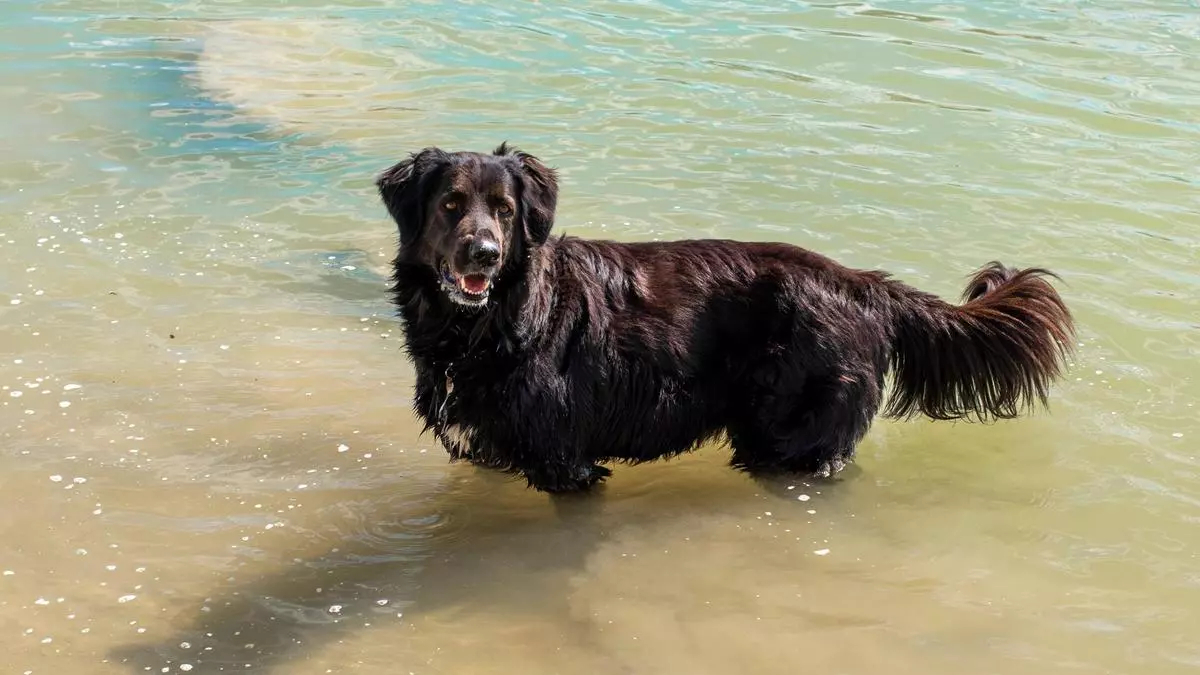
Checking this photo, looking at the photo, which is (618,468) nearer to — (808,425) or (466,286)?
(808,425)

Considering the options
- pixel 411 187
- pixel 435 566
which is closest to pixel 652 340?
pixel 411 187

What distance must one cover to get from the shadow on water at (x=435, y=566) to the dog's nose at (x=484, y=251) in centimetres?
131

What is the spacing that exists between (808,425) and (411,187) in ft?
6.95

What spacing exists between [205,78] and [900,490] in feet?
28.5

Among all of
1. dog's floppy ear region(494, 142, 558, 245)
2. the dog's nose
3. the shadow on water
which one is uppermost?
dog's floppy ear region(494, 142, 558, 245)

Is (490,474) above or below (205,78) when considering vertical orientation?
below

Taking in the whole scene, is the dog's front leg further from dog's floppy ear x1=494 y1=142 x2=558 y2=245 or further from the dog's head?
dog's floppy ear x1=494 y1=142 x2=558 y2=245

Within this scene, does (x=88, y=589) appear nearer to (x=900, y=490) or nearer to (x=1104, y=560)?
(x=900, y=490)

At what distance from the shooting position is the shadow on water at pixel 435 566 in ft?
15.2

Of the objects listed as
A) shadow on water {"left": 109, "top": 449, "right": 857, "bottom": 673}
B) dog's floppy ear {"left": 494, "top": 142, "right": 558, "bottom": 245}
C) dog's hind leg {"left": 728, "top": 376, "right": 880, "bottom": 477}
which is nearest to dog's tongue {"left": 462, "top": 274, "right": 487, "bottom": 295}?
dog's floppy ear {"left": 494, "top": 142, "right": 558, "bottom": 245}

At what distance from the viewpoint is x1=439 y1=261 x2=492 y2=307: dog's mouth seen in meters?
5.04

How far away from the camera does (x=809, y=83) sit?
11.7 m

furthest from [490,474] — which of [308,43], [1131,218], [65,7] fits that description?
[65,7]

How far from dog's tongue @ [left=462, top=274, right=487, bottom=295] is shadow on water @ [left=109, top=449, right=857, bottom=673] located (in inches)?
45.3
